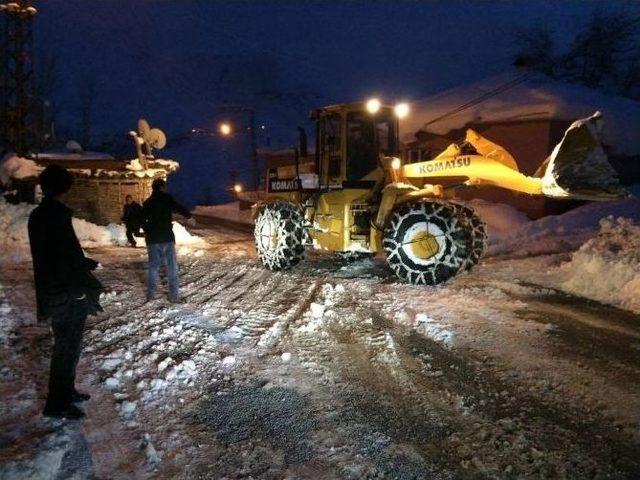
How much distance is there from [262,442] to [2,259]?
9192mm

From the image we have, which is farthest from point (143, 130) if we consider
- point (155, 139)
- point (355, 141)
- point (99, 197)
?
point (355, 141)

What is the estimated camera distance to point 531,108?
17.6 m

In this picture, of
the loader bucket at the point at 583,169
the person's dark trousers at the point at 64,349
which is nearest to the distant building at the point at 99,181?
the loader bucket at the point at 583,169

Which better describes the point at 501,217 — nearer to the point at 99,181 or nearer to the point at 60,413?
the point at 99,181

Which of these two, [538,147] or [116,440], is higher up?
[538,147]

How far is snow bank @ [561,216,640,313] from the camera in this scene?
7.11m

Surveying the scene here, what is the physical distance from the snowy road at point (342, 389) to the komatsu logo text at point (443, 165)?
2.01m

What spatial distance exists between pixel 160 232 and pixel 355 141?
3.78 meters

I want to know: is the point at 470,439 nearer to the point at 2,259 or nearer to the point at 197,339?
the point at 197,339

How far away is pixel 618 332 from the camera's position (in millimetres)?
5883

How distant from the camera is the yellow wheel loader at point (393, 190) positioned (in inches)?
280

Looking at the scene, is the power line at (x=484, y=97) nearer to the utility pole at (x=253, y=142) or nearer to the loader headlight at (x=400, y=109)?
the utility pole at (x=253, y=142)

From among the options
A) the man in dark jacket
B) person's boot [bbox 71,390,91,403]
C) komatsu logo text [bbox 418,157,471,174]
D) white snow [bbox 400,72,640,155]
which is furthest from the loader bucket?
white snow [bbox 400,72,640,155]

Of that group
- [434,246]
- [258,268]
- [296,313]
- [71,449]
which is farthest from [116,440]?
[258,268]
